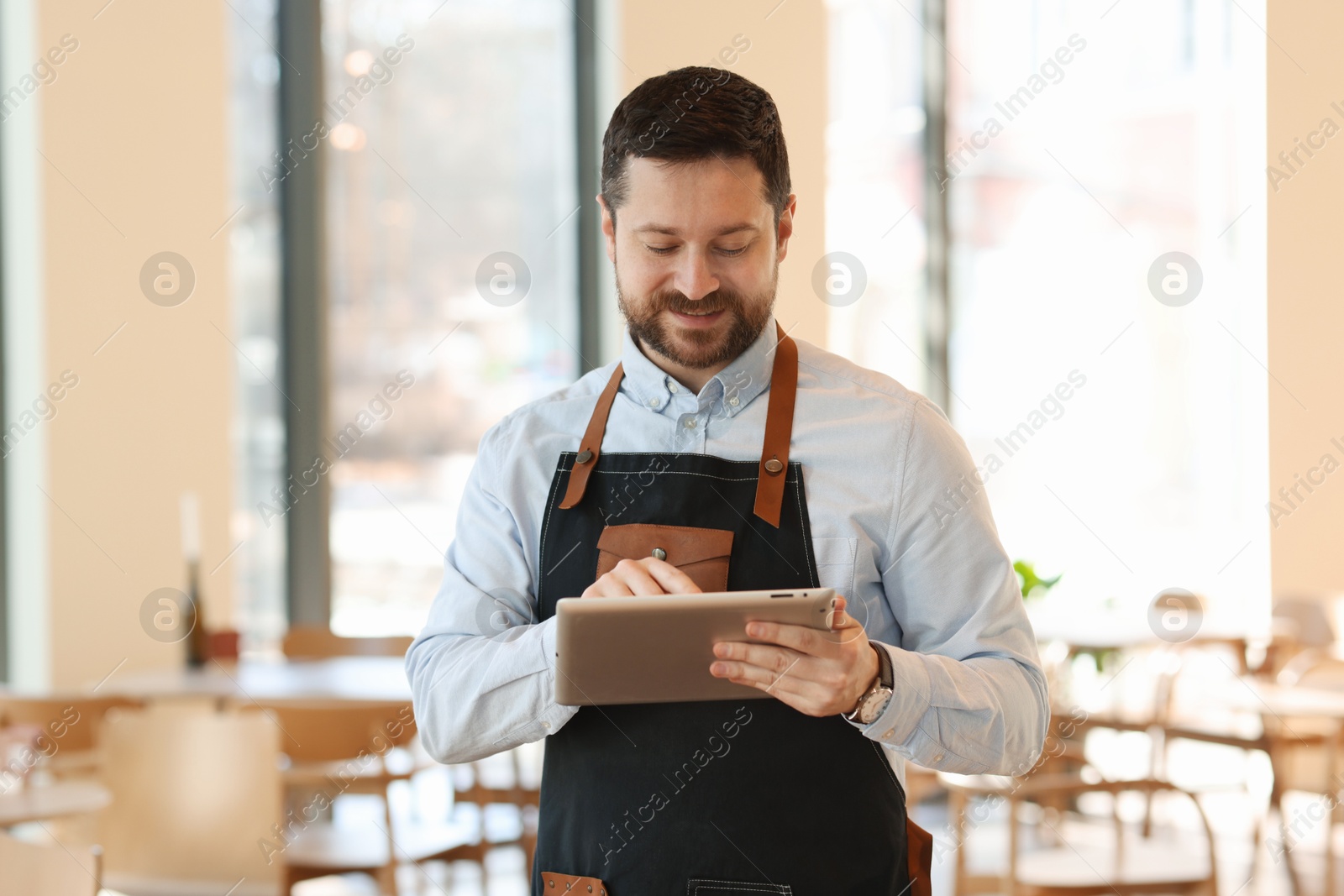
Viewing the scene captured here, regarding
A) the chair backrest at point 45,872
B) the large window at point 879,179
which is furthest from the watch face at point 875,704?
the large window at point 879,179

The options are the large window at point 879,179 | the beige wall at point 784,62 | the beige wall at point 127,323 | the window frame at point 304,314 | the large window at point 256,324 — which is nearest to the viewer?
the beige wall at point 127,323

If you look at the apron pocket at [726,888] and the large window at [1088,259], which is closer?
the apron pocket at [726,888]

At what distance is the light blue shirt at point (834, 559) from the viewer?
1.37 m

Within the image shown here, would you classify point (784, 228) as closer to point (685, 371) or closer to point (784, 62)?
point (685, 371)

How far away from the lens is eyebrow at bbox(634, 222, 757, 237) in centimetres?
145

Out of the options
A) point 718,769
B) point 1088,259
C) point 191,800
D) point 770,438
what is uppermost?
point 1088,259

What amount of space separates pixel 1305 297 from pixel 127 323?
16.3 feet

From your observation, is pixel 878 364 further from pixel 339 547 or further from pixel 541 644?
pixel 541 644

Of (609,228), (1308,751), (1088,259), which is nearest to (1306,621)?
(1308,751)

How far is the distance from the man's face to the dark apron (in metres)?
0.13

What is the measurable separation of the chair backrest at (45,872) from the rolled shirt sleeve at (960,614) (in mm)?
1069

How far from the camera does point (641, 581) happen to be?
130 centimetres

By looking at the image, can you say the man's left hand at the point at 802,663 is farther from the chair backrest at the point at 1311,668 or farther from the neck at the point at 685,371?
the chair backrest at the point at 1311,668

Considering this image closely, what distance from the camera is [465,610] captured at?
151 cm
